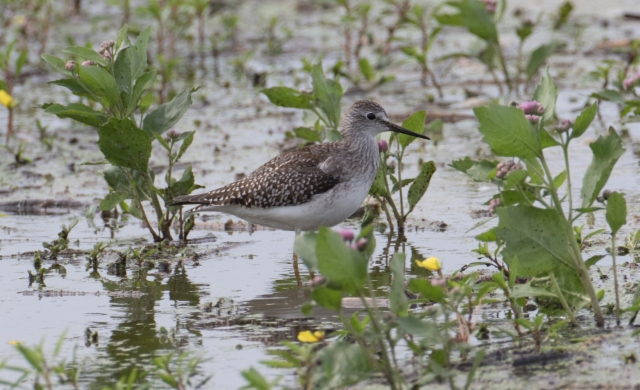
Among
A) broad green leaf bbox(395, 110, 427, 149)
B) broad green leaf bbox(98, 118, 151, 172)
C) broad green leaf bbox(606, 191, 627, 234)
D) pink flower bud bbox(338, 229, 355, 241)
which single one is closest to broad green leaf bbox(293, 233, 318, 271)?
pink flower bud bbox(338, 229, 355, 241)

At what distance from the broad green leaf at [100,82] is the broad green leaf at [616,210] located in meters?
3.59

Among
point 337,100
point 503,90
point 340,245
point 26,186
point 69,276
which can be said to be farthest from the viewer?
point 503,90

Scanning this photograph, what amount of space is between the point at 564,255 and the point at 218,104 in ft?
29.1

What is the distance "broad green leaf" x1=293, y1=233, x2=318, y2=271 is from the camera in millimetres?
4047

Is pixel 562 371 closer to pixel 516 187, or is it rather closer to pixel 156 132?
pixel 516 187

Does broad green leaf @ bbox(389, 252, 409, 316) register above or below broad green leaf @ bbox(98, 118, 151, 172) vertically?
below

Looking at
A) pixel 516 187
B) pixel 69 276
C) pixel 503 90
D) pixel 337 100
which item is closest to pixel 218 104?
pixel 503 90

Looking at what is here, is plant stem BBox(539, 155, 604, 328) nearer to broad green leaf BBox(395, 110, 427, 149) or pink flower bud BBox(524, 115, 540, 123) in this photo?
pink flower bud BBox(524, 115, 540, 123)

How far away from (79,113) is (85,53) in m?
0.42

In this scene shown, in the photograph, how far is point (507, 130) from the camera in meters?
4.61

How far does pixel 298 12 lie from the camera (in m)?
18.1

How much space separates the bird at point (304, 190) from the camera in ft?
23.9

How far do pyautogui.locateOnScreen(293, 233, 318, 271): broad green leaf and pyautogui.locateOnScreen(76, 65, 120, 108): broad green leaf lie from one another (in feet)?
10.4

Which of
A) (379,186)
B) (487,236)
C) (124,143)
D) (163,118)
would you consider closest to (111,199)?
(124,143)
